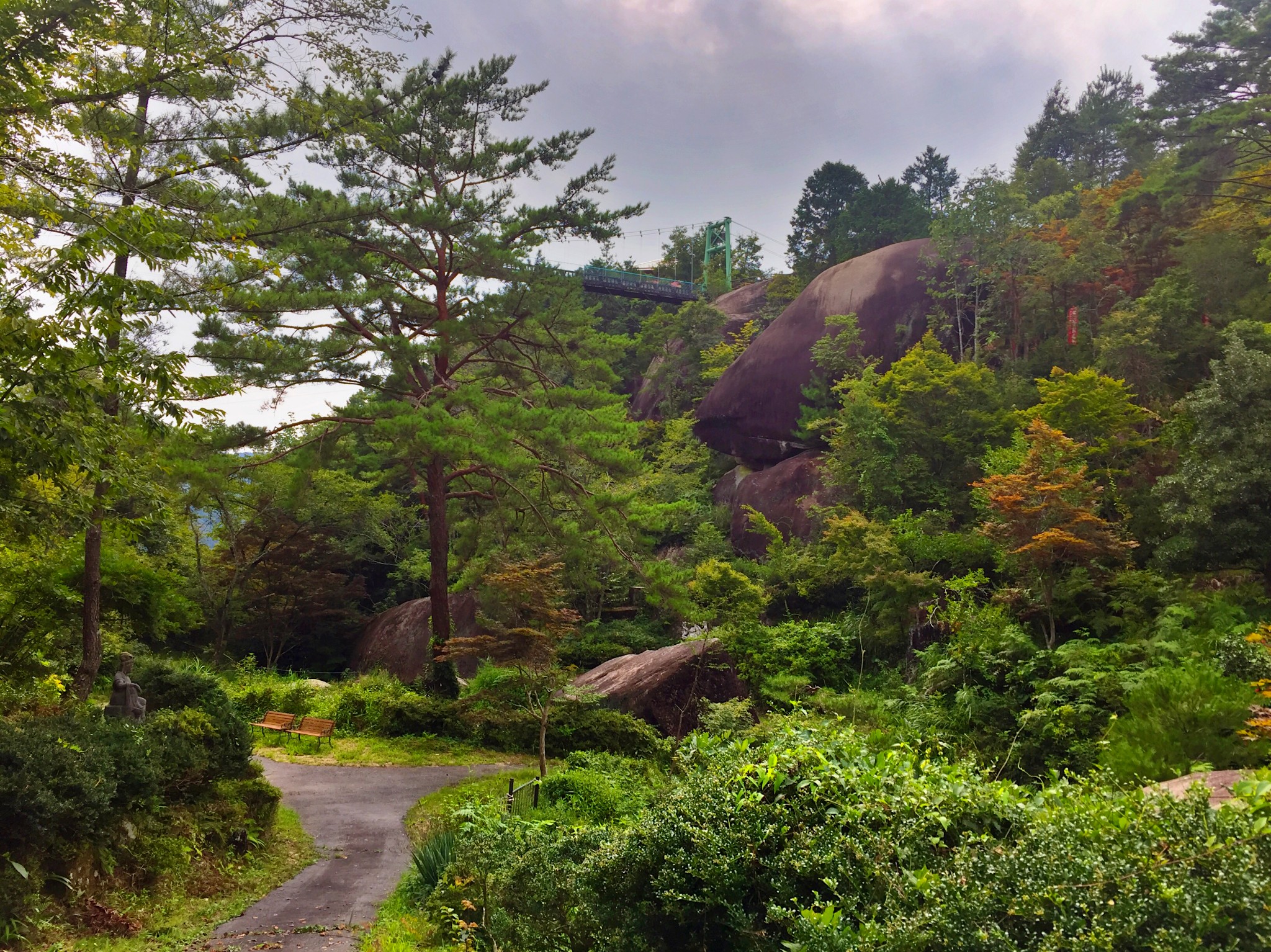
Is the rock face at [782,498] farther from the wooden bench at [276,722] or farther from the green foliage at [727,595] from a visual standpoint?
the wooden bench at [276,722]

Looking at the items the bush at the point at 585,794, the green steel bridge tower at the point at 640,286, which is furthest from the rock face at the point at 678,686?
the green steel bridge tower at the point at 640,286

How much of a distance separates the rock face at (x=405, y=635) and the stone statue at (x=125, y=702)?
12.9 m

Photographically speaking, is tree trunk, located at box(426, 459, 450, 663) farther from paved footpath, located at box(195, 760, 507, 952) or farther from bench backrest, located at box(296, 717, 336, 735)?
paved footpath, located at box(195, 760, 507, 952)

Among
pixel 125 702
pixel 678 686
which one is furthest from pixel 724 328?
pixel 125 702

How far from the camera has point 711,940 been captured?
3.74 metres

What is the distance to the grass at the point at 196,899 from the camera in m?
6.04

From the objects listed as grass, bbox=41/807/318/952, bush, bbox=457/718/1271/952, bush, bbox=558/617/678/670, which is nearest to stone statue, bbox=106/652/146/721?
grass, bbox=41/807/318/952

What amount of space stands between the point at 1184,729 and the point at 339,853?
29.7 ft

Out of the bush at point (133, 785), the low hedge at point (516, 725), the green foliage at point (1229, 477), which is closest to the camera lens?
the bush at point (133, 785)

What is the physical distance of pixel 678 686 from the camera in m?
15.2

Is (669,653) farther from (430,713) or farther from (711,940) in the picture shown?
(711,940)

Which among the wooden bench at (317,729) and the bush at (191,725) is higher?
the bush at (191,725)

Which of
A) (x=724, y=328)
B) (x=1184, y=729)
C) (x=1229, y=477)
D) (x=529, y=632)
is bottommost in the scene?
(x=1184, y=729)

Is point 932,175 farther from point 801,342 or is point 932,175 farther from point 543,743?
point 543,743
